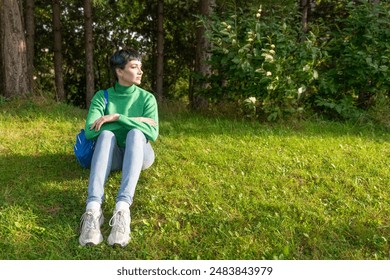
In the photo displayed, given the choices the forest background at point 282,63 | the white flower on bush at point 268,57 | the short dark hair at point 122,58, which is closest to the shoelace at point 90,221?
the short dark hair at point 122,58

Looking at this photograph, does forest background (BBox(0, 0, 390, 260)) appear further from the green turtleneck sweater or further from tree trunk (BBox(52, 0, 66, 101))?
tree trunk (BBox(52, 0, 66, 101))

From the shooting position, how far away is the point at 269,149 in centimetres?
539

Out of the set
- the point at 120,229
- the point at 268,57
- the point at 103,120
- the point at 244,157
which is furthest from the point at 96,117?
the point at 268,57

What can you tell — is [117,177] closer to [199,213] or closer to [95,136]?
[95,136]

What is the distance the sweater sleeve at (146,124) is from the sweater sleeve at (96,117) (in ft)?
0.48

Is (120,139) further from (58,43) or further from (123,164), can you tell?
(58,43)

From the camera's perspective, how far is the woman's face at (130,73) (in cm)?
418

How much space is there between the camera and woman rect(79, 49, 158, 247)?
335 centimetres

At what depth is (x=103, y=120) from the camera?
13.0 feet

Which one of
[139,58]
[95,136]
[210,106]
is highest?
[139,58]

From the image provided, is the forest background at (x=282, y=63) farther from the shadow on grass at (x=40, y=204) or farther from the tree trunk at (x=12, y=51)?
the shadow on grass at (x=40, y=204)
